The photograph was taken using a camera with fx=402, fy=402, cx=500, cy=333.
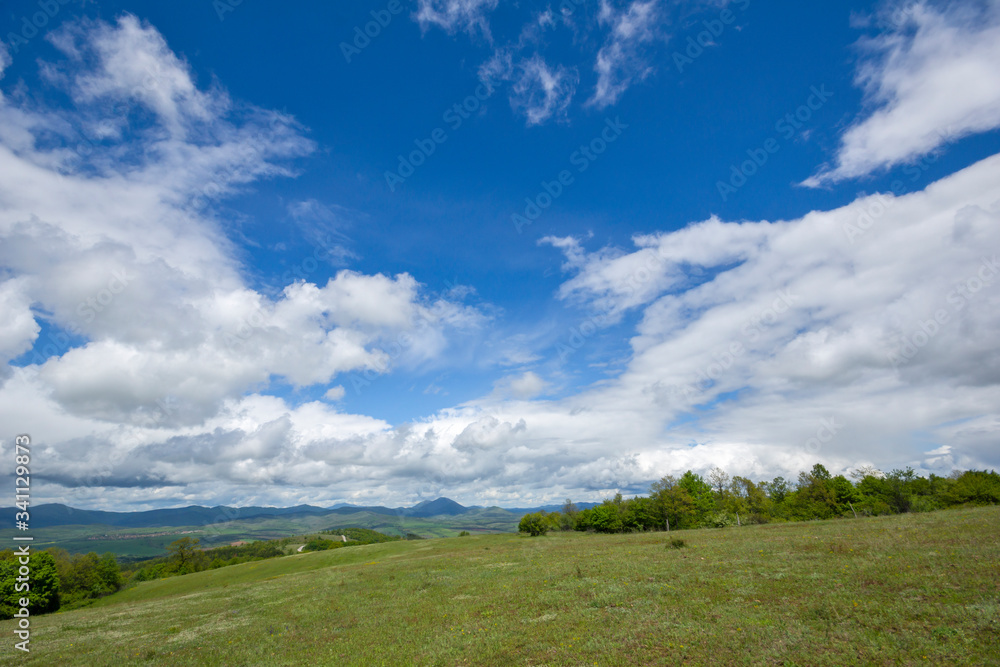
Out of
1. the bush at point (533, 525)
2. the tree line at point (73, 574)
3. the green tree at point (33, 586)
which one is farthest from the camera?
the bush at point (533, 525)

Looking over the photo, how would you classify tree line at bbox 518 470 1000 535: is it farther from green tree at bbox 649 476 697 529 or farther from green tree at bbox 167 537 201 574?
green tree at bbox 167 537 201 574

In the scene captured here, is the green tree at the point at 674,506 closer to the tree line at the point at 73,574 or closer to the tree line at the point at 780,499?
the tree line at the point at 780,499

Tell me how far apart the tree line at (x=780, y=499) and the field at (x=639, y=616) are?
58.8m

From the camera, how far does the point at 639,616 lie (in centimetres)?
1948

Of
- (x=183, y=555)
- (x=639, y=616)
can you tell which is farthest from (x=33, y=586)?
(x=639, y=616)

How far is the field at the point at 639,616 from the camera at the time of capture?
14203 mm

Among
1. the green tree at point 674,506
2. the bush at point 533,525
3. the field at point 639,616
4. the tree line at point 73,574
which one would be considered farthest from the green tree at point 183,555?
the green tree at point 674,506

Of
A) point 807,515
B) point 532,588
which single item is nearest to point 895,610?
point 532,588

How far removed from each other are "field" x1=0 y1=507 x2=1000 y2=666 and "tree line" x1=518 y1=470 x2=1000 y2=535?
58.8m

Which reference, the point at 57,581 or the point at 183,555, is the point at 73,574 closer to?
the point at 183,555

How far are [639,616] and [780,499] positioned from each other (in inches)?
5198

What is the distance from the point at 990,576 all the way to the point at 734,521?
3329 inches

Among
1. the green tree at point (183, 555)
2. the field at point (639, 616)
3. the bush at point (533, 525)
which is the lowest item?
the green tree at point (183, 555)

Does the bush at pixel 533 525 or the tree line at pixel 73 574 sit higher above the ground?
the bush at pixel 533 525
